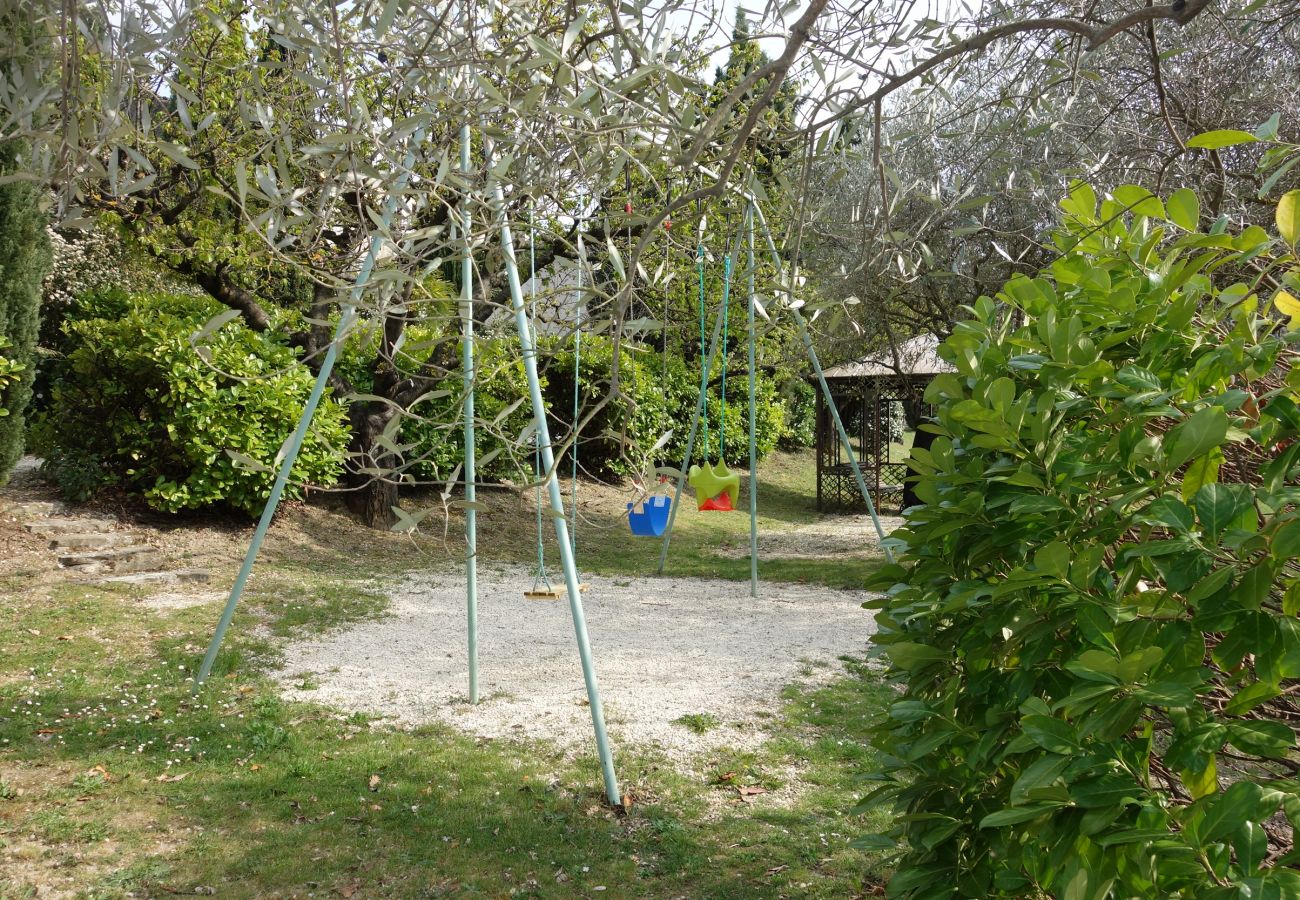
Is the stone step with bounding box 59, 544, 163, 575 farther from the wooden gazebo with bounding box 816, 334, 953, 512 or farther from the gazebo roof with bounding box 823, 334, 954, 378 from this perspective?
the wooden gazebo with bounding box 816, 334, 953, 512

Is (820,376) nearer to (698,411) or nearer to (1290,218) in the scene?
(698,411)

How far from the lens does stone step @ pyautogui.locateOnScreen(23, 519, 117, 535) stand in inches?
287

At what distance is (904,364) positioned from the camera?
11.3 m

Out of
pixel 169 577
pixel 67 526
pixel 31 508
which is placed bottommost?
pixel 169 577

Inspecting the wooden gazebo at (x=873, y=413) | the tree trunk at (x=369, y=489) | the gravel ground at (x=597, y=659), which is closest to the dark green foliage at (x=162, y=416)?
the tree trunk at (x=369, y=489)

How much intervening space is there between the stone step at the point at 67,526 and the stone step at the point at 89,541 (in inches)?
4.1

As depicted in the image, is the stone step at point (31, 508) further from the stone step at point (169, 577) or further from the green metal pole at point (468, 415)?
the green metal pole at point (468, 415)

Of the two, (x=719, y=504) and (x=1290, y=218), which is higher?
(x=1290, y=218)

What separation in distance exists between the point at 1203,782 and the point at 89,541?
26.2 feet

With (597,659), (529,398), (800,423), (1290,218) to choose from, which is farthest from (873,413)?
(1290,218)

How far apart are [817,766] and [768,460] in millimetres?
14054

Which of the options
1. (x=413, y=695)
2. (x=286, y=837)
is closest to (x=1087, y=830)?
(x=286, y=837)

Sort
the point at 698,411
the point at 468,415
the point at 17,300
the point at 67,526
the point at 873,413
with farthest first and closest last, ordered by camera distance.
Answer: the point at 873,413
the point at 698,411
the point at 67,526
the point at 17,300
the point at 468,415

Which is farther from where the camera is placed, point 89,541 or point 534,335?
point 89,541
